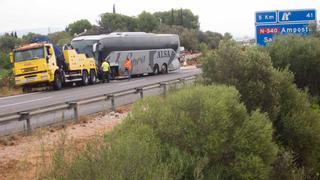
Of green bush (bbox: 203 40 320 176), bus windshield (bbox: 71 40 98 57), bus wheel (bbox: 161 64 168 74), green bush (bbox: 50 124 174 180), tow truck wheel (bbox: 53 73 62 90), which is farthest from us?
bus wheel (bbox: 161 64 168 74)

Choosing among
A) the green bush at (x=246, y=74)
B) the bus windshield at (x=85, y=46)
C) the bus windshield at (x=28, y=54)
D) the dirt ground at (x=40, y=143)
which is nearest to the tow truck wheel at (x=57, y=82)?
the bus windshield at (x=28, y=54)

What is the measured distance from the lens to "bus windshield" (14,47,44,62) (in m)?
31.2

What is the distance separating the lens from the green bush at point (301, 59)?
1998cm

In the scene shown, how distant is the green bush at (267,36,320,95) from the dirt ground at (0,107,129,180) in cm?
629

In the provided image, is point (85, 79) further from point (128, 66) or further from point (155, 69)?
point (155, 69)

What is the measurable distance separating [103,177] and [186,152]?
8.64ft

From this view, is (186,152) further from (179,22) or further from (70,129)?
(179,22)

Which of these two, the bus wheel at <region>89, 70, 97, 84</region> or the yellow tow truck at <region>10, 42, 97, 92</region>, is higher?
the yellow tow truck at <region>10, 42, 97, 92</region>

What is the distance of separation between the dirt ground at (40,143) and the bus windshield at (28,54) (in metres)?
15.0

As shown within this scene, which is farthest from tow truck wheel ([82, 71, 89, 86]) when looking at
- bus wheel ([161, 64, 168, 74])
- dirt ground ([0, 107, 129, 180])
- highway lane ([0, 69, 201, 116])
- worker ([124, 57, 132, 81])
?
dirt ground ([0, 107, 129, 180])

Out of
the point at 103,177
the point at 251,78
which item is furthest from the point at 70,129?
the point at 103,177

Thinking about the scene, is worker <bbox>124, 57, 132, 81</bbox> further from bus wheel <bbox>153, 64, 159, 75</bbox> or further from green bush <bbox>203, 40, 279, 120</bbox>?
green bush <bbox>203, 40, 279, 120</bbox>

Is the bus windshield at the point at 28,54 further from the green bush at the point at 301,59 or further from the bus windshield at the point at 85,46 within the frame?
the green bush at the point at 301,59

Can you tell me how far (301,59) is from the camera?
20.4 meters
